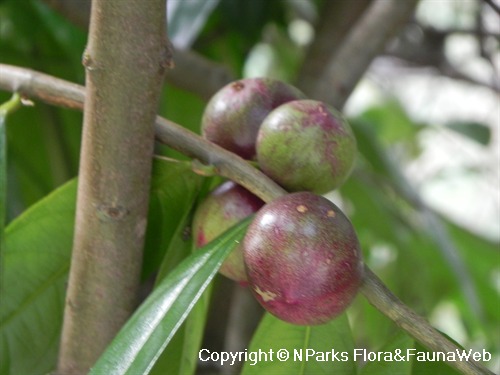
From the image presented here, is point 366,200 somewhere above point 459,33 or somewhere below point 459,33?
below

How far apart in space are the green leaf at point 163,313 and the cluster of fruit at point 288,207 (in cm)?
2

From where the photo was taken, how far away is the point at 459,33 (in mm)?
1052

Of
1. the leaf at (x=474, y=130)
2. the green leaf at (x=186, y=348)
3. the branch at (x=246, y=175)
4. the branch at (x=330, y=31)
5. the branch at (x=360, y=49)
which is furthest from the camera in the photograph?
the leaf at (x=474, y=130)

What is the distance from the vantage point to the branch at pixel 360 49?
0.71 metres

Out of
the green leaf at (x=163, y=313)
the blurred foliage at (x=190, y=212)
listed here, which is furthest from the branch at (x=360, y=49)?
the green leaf at (x=163, y=313)

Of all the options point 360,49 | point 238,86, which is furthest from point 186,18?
point 238,86

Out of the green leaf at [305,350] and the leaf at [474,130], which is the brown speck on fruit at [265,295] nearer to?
the green leaf at [305,350]

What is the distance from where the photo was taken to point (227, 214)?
16.6 inches

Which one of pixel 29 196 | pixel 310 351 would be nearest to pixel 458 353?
pixel 310 351

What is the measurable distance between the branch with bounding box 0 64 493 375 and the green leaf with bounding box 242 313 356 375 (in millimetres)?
83

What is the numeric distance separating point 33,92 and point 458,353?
297 mm

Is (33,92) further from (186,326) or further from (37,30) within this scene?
(37,30)

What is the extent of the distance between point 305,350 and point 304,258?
108 millimetres

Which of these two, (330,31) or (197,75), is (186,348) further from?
(330,31)
